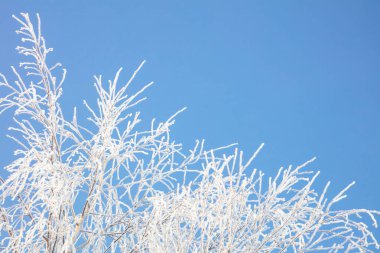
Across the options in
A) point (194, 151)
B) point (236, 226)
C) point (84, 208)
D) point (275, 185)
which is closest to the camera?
point (236, 226)

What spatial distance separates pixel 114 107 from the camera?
4008 millimetres

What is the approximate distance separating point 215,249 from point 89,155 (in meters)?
1.21

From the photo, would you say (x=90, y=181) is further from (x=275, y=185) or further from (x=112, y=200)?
(x=275, y=185)

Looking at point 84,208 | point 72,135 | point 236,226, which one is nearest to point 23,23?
point 72,135

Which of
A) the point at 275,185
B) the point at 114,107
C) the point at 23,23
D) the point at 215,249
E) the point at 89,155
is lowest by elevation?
the point at 215,249

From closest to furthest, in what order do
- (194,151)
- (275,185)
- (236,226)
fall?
1. (236,226)
2. (275,185)
3. (194,151)

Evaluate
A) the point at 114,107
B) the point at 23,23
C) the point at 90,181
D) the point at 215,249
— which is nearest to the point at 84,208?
the point at 90,181

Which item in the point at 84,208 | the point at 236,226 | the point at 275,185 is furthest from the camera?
the point at 84,208

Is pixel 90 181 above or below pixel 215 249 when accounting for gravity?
above

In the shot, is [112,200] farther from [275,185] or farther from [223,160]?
[275,185]

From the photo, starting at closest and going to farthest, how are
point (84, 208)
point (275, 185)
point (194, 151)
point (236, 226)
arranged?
1. point (236, 226)
2. point (275, 185)
3. point (84, 208)
4. point (194, 151)

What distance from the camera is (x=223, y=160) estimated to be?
12.9ft

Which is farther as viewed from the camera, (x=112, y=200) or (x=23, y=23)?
(x=112, y=200)

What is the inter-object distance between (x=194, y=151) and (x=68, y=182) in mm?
1149
